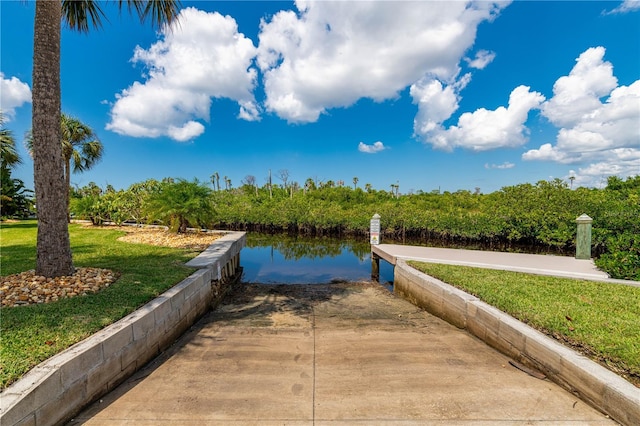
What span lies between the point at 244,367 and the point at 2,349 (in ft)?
6.21

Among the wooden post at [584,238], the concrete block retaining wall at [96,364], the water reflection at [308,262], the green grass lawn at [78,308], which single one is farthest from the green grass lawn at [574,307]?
the green grass lawn at [78,308]

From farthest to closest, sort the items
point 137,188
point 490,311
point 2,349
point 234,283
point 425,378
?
1. point 137,188
2. point 234,283
3. point 490,311
4. point 425,378
5. point 2,349

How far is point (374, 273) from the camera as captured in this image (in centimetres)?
900

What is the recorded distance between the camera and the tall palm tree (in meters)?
4.26

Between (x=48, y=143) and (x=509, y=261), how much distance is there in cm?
839

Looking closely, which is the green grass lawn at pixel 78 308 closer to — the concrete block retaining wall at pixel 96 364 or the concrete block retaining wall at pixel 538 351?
the concrete block retaining wall at pixel 96 364

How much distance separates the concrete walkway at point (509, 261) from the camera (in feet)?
18.4

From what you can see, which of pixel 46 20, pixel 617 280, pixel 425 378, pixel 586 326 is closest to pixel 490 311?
pixel 586 326

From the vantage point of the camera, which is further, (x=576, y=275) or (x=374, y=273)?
(x=374, y=273)

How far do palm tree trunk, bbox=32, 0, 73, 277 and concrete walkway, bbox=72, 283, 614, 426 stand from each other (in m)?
2.27

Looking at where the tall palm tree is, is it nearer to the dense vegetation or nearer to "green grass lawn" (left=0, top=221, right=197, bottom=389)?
"green grass lawn" (left=0, top=221, right=197, bottom=389)

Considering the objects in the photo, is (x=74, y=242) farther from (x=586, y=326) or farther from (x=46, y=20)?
(x=586, y=326)

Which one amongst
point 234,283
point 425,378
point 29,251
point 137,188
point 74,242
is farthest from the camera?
point 137,188


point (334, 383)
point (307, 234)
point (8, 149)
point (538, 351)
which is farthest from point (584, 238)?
point (8, 149)
